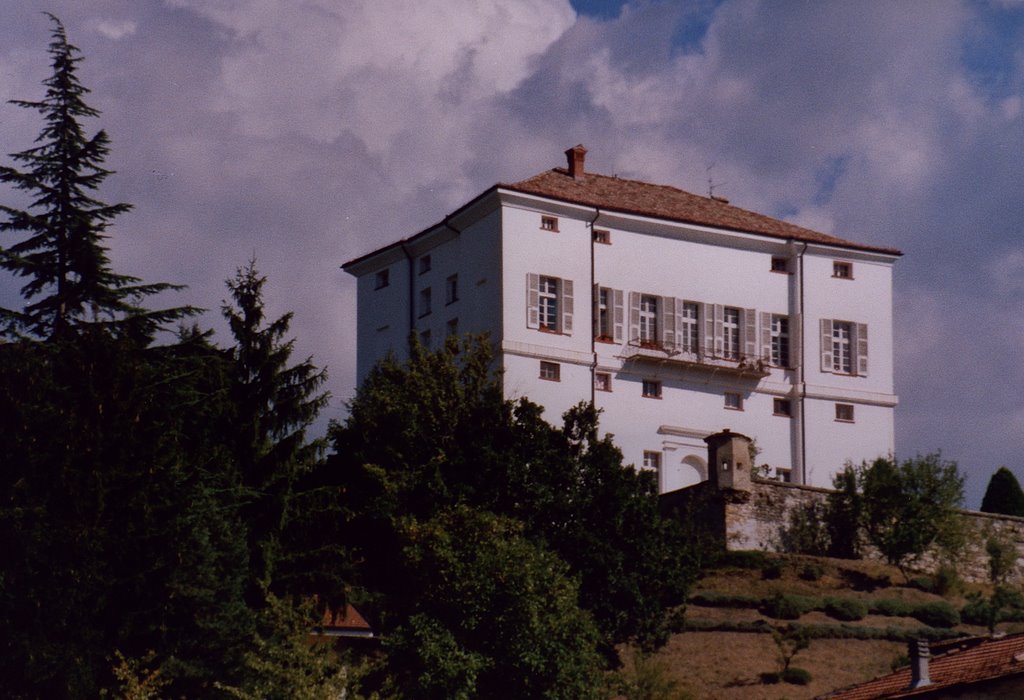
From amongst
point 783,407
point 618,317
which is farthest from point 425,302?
point 783,407

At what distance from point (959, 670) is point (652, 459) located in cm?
2936

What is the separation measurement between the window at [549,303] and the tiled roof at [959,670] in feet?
83.4

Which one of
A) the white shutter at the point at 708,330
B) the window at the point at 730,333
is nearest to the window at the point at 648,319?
A: the white shutter at the point at 708,330

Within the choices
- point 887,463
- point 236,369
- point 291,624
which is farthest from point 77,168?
point 887,463

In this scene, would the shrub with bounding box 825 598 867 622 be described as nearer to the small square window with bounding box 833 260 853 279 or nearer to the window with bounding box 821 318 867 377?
the window with bounding box 821 318 867 377

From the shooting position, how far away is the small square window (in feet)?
218

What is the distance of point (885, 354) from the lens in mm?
66438

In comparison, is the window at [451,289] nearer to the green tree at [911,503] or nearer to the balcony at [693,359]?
the balcony at [693,359]

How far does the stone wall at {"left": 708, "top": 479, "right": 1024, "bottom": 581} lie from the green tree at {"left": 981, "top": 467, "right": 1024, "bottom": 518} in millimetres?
7905

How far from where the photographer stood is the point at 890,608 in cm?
5044

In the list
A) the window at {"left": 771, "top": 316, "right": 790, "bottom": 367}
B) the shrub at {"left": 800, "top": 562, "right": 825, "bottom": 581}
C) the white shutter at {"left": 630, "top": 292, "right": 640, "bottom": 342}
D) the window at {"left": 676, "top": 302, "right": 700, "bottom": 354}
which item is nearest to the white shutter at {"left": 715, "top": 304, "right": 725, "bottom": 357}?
the window at {"left": 676, "top": 302, "right": 700, "bottom": 354}

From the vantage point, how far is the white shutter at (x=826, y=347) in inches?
2571

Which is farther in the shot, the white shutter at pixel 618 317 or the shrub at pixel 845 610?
the white shutter at pixel 618 317

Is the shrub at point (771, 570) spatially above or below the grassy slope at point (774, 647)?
above
